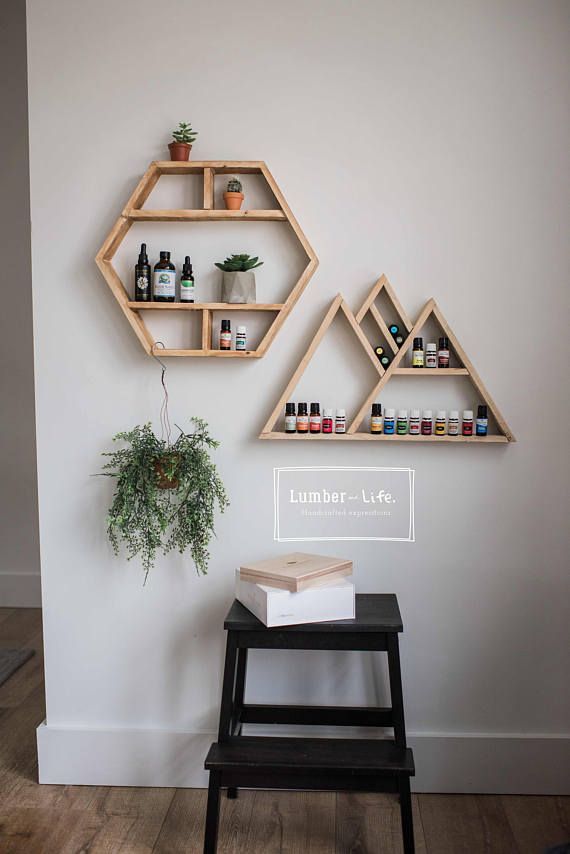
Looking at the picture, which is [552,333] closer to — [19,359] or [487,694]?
[487,694]

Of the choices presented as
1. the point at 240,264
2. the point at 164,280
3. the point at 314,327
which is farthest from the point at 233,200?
the point at 314,327

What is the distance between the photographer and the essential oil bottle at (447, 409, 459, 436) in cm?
238

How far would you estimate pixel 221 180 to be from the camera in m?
2.42

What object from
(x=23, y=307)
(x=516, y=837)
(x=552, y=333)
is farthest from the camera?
(x=23, y=307)

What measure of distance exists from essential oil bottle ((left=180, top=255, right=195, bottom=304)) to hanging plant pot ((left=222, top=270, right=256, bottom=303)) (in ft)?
0.34

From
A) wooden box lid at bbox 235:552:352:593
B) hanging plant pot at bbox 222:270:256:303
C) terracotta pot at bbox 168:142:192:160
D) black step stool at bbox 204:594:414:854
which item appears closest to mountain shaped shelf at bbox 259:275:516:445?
hanging plant pot at bbox 222:270:256:303

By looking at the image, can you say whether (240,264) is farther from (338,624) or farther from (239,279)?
(338,624)

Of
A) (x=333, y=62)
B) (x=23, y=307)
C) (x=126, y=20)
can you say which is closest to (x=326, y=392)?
(x=333, y=62)

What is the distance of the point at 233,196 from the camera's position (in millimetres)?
2338

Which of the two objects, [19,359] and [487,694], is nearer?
[487,694]

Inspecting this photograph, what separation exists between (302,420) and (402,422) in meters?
0.29

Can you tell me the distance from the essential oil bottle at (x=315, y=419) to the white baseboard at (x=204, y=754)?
93 centimetres

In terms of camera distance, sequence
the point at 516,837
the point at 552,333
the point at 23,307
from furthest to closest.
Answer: the point at 23,307
the point at 552,333
the point at 516,837

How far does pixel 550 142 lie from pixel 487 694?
1.65m
